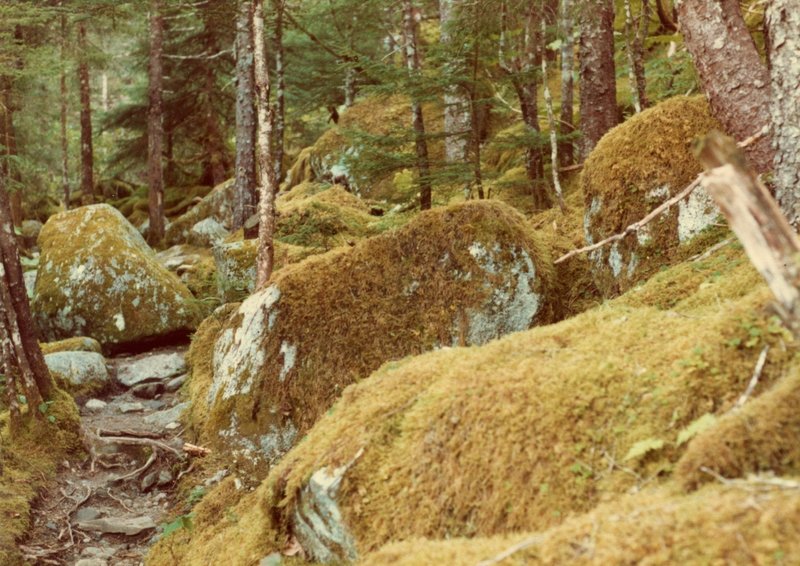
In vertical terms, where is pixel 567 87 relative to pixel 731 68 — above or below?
above

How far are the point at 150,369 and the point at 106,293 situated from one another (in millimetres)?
2645

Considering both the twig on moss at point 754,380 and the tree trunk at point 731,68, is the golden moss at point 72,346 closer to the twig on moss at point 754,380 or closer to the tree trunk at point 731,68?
the tree trunk at point 731,68

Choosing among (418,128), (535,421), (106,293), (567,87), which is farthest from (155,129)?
(535,421)

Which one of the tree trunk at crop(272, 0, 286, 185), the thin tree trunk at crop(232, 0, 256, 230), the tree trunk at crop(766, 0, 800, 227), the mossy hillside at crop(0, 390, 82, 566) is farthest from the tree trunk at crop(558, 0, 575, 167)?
the mossy hillside at crop(0, 390, 82, 566)

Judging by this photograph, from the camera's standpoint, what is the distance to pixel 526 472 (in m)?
2.87

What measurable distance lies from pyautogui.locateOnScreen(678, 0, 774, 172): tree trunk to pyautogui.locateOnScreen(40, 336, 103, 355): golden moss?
10.1m

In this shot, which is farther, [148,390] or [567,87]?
[148,390]

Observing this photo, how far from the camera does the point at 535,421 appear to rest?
2.95m

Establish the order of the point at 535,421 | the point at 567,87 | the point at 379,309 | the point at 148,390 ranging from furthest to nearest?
1. the point at 148,390
2. the point at 567,87
3. the point at 379,309
4. the point at 535,421

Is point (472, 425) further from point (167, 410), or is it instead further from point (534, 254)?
point (167, 410)

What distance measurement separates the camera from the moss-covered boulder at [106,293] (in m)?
12.5

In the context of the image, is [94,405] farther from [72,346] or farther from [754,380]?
[754,380]

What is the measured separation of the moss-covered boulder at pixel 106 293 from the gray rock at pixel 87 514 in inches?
239

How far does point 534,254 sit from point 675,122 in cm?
169
